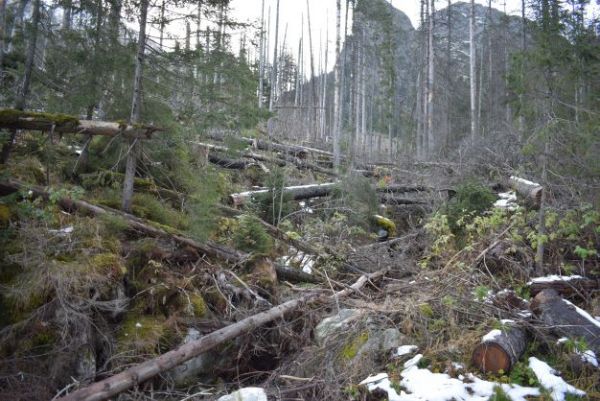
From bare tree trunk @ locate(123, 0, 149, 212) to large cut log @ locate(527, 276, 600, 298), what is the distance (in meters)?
6.02

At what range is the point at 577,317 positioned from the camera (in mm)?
4402

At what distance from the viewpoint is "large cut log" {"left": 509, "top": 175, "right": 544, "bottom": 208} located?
7.60 m

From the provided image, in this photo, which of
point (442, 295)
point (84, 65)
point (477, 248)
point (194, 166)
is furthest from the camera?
point (194, 166)

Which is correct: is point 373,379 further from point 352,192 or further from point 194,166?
point 352,192

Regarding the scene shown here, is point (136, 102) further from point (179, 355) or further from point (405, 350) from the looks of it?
point (405, 350)

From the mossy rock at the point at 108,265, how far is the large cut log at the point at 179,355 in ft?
5.08

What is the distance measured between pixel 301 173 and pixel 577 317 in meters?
10.1

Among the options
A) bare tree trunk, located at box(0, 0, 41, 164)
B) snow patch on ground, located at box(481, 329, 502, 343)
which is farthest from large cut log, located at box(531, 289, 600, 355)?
bare tree trunk, located at box(0, 0, 41, 164)

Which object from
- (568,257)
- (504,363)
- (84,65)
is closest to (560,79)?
(568,257)

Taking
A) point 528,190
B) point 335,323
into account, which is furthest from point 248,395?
point 528,190

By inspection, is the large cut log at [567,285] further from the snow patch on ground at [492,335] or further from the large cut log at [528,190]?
the large cut log at [528,190]

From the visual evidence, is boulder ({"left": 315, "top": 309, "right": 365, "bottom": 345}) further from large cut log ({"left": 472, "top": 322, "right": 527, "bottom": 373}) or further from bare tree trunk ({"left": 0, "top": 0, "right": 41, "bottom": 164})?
bare tree trunk ({"left": 0, "top": 0, "right": 41, "bottom": 164})

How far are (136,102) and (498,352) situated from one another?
238 inches

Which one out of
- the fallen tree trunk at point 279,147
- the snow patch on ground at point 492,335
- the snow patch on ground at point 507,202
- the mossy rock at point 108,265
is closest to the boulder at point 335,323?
the snow patch on ground at point 492,335
